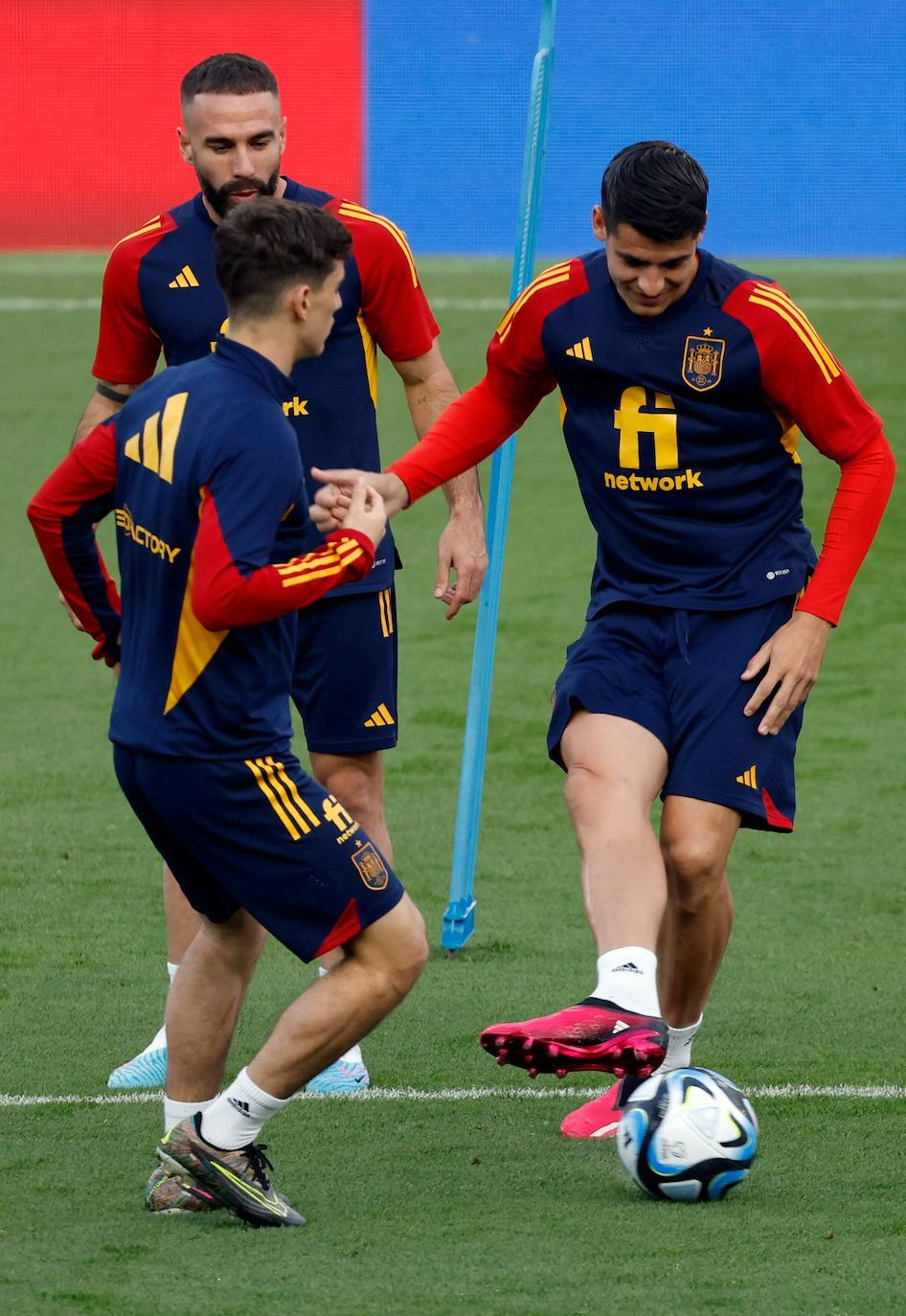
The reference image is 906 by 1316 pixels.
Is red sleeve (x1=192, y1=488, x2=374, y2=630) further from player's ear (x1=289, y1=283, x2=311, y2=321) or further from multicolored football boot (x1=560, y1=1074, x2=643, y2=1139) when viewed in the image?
multicolored football boot (x1=560, y1=1074, x2=643, y2=1139)

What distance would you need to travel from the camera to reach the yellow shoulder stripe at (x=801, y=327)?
449 centimetres

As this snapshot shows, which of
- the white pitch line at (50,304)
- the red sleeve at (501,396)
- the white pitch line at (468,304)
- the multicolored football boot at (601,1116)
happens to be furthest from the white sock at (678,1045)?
the white pitch line at (50,304)

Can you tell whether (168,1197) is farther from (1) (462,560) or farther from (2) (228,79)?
(2) (228,79)

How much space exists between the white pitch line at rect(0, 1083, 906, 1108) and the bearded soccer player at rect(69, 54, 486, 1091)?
82 mm

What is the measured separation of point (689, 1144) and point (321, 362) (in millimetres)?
2210

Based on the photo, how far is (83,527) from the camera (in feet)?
13.8

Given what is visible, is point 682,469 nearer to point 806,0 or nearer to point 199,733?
point 199,733

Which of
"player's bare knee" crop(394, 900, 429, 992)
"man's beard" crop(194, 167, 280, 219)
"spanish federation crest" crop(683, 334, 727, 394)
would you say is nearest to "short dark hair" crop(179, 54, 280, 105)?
"man's beard" crop(194, 167, 280, 219)

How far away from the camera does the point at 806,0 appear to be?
542 inches

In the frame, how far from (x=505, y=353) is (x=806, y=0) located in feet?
32.8

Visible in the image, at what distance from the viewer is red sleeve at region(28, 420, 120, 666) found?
405cm

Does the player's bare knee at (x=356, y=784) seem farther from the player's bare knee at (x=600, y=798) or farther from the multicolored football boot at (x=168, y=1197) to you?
the multicolored football boot at (x=168, y=1197)

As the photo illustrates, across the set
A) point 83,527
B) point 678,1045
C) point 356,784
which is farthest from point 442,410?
point 678,1045

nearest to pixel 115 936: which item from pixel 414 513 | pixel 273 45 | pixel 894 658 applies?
pixel 894 658
